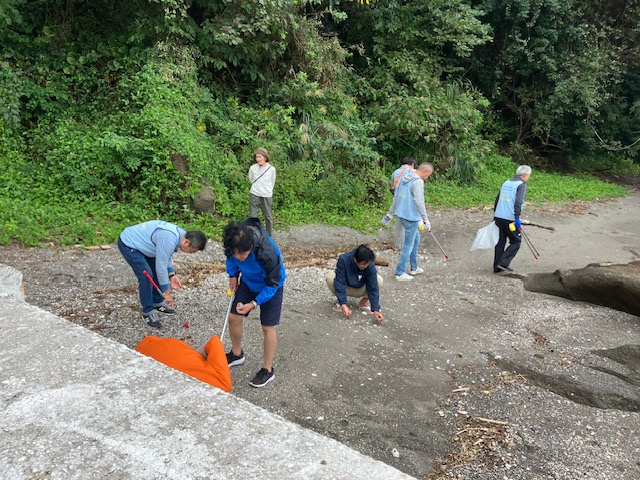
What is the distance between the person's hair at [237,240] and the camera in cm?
346

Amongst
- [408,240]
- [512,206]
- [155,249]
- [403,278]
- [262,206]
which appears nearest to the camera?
[155,249]

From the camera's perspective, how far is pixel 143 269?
473cm

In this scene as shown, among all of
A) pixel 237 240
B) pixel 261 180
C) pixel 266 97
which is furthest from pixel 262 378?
pixel 266 97

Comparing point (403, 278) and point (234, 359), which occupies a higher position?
point (234, 359)

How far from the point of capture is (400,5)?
1493 centimetres

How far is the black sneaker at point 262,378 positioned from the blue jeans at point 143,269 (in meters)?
1.48

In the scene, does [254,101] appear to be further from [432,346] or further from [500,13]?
[500,13]

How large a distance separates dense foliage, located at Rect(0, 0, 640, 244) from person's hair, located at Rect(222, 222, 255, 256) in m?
4.43

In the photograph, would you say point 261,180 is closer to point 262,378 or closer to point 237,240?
point 262,378

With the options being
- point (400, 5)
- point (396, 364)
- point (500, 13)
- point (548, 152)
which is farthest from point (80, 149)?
point (548, 152)

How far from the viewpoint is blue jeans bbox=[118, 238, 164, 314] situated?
466cm

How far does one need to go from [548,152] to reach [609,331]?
16053 millimetres

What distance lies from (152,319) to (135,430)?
2987 mm

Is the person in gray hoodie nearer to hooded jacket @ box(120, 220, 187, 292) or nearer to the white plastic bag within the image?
the white plastic bag
